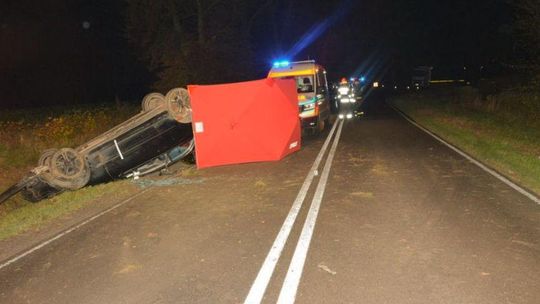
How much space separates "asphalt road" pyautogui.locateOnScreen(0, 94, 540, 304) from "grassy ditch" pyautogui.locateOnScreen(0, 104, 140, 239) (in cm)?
117

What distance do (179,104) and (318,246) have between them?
6.53 m

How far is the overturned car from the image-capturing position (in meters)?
9.76

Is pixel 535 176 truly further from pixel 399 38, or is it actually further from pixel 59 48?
pixel 399 38

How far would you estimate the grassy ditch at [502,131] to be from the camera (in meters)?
10.0

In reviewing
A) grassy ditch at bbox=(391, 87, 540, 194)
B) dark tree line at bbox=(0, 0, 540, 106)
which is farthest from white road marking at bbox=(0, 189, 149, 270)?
dark tree line at bbox=(0, 0, 540, 106)

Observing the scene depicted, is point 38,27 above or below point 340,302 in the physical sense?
above

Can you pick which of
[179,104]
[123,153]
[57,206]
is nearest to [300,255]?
[57,206]

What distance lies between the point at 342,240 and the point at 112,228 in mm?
3422

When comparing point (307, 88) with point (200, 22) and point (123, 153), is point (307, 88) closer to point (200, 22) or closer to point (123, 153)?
point (123, 153)

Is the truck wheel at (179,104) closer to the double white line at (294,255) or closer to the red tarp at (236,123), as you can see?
the red tarp at (236,123)

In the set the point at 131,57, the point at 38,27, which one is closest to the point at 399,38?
the point at 131,57

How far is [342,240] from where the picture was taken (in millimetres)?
5766

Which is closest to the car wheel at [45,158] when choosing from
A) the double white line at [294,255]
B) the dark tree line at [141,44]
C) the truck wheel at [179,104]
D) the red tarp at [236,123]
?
the truck wheel at [179,104]

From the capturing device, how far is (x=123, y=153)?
33.9ft
